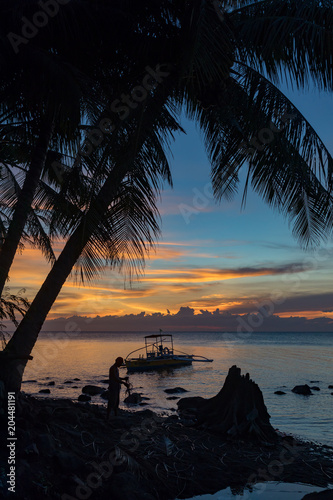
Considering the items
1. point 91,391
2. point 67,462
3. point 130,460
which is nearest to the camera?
point 67,462

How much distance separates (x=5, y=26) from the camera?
267 inches

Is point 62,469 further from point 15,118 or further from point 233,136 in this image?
point 15,118

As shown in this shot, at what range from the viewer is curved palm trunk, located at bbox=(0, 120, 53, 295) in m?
8.91

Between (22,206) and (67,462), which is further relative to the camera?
(22,206)

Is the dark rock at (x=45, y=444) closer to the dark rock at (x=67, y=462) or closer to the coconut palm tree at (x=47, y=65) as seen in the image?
the dark rock at (x=67, y=462)

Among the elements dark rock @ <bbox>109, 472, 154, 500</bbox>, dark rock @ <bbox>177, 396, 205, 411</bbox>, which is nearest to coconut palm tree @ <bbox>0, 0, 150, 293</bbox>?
dark rock @ <bbox>109, 472, 154, 500</bbox>

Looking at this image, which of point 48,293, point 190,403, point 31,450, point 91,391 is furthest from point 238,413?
point 91,391

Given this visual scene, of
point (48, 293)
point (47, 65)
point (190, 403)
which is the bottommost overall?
point (190, 403)

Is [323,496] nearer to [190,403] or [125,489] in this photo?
[125,489]

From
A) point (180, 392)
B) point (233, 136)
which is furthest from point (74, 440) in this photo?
point (180, 392)

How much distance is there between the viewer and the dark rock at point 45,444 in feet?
22.6

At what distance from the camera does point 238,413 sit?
13.1 metres

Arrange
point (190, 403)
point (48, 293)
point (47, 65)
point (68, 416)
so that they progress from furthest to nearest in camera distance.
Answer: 1. point (190, 403)
2. point (68, 416)
3. point (48, 293)
4. point (47, 65)

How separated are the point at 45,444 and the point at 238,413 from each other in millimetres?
7670
